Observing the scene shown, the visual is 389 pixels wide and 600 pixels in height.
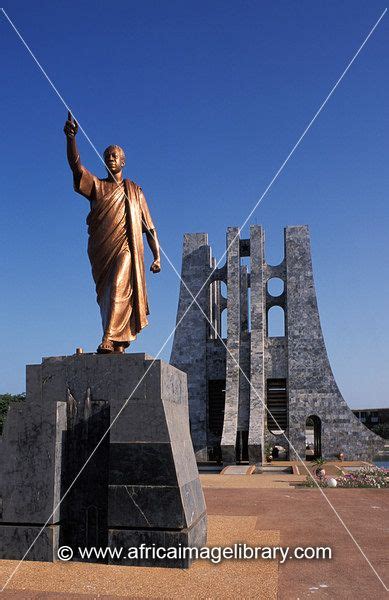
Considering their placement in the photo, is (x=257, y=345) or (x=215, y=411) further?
(x=215, y=411)

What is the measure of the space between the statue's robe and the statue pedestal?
88cm

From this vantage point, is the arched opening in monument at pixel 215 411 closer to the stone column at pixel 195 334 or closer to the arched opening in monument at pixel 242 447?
the stone column at pixel 195 334

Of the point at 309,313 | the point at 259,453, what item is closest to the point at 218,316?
the point at 309,313

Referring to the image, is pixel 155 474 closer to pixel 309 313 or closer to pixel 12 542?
pixel 12 542

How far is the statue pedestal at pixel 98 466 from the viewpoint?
6094mm

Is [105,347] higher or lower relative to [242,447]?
higher

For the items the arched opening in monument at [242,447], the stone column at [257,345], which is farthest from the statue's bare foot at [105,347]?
the arched opening in monument at [242,447]

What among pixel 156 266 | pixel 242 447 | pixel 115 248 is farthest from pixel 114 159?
pixel 242 447

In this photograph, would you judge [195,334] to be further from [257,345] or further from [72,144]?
[72,144]

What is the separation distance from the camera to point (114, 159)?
7.77 meters

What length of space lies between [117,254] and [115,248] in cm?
8

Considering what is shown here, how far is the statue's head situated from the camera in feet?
25.4

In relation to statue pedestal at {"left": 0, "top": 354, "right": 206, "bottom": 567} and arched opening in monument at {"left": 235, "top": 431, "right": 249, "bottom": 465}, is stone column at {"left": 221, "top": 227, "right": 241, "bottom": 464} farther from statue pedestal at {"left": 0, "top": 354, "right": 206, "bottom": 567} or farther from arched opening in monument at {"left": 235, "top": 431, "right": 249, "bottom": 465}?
statue pedestal at {"left": 0, "top": 354, "right": 206, "bottom": 567}

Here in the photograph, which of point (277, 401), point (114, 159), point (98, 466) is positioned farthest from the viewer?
point (277, 401)
